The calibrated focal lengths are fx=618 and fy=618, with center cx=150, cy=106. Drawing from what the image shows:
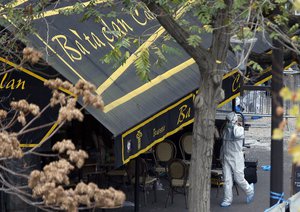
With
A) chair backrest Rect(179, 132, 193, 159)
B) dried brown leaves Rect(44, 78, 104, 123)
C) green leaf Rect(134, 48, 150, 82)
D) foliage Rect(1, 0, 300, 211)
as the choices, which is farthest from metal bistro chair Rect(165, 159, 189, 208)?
dried brown leaves Rect(44, 78, 104, 123)

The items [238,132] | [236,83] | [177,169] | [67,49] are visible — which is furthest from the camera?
[177,169]

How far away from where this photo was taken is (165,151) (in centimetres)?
1332

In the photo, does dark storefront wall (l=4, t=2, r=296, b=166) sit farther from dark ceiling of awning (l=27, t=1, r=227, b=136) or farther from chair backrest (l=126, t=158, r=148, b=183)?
chair backrest (l=126, t=158, r=148, b=183)

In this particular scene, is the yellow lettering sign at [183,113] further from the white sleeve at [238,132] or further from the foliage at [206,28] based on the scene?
the white sleeve at [238,132]

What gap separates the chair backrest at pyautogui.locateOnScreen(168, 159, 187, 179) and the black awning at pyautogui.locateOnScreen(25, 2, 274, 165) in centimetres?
266

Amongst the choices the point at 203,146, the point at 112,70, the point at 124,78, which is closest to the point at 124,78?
the point at 124,78

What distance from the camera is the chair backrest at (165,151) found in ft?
43.4

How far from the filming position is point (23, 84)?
807cm

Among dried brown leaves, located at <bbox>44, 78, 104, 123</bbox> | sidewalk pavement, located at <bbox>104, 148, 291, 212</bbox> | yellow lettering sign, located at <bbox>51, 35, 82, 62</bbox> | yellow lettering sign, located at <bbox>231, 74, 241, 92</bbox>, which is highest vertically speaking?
yellow lettering sign, located at <bbox>51, 35, 82, 62</bbox>

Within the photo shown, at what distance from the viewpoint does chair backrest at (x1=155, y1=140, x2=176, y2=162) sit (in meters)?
13.2

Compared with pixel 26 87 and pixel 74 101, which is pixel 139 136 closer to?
pixel 26 87

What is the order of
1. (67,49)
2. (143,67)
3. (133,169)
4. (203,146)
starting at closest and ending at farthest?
1. (203,146)
2. (143,67)
3. (67,49)
4. (133,169)

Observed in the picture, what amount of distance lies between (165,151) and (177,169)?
1.38 metres

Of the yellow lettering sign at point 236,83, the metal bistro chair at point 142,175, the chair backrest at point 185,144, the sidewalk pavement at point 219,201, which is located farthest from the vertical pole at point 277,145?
the chair backrest at point 185,144
